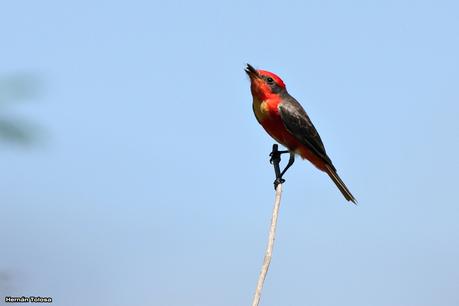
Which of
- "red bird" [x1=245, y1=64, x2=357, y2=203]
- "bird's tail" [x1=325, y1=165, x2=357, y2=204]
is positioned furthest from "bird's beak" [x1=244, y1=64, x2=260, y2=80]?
"bird's tail" [x1=325, y1=165, x2=357, y2=204]

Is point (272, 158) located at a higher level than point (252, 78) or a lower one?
lower

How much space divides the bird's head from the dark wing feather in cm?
20

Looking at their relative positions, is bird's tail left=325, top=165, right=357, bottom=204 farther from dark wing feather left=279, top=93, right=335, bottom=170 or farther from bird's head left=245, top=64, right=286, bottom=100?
bird's head left=245, top=64, right=286, bottom=100

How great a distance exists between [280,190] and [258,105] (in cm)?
406

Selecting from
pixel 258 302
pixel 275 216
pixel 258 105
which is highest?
pixel 258 105

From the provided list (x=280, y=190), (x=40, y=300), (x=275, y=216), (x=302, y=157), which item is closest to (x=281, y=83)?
(x=302, y=157)

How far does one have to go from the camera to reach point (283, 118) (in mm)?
8906

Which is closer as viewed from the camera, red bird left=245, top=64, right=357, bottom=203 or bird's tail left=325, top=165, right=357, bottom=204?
red bird left=245, top=64, right=357, bottom=203

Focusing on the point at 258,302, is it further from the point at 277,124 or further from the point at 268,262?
the point at 277,124

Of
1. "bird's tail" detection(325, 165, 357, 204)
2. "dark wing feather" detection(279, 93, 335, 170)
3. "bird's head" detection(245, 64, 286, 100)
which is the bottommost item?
"bird's tail" detection(325, 165, 357, 204)

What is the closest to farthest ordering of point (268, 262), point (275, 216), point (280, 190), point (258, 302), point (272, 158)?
point (258, 302), point (268, 262), point (275, 216), point (280, 190), point (272, 158)

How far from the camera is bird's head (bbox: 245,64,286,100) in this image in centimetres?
895

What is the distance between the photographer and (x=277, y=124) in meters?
8.89

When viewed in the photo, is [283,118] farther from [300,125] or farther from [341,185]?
[341,185]
